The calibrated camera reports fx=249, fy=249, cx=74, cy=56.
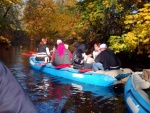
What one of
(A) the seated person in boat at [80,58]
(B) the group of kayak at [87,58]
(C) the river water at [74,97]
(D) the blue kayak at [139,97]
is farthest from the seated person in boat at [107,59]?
(D) the blue kayak at [139,97]

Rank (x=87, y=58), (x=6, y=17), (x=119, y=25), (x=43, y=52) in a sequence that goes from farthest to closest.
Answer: (x=6, y=17) < (x=119, y=25) < (x=43, y=52) < (x=87, y=58)

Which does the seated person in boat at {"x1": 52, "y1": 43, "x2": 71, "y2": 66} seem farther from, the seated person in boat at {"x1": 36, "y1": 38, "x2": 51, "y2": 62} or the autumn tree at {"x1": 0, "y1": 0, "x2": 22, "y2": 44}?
the autumn tree at {"x1": 0, "y1": 0, "x2": 22, "y2": 44}

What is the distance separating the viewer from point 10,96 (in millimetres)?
1090

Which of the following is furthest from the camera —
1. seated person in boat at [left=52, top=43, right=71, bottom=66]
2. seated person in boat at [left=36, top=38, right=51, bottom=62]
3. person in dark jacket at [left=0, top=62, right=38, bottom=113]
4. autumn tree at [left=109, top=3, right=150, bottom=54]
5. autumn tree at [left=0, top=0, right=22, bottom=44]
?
autumn tree at [left=0, top=0, right=22, bottom=44]

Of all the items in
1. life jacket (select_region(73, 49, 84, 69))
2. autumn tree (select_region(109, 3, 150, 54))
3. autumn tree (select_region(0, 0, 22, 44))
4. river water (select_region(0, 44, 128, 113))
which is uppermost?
autumn tree (select_region(0, 0, 22, 44))

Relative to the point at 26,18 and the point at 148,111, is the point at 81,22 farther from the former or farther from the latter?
the point at 26,18

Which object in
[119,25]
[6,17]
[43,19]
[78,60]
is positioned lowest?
[78,60]

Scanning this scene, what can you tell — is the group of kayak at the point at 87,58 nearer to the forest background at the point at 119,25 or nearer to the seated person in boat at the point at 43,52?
the forest background at the point at 119,25

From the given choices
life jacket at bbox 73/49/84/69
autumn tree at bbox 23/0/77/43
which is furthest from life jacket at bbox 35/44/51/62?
autumn tree at bbox 23/0/77/43

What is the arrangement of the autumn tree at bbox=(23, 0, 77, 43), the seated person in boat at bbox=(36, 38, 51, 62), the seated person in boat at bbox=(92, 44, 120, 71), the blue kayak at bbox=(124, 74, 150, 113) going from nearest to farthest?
the blue kayak at bbox=(124, 74, 150, 113) → the seated person in boat at bbox=(92, 44, 120, 71) → the seated person in boat at bbox=(36, 38, 51, 62) → the autumn tree at bbox=(23, 0, 77, 43)

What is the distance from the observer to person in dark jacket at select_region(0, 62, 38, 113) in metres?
1.08

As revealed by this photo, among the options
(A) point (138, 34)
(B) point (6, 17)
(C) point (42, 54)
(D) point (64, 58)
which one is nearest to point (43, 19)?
(B) point (6, 17)

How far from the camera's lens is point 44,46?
13109 mm

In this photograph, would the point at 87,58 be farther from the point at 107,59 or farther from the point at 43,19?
the point at 43,19
